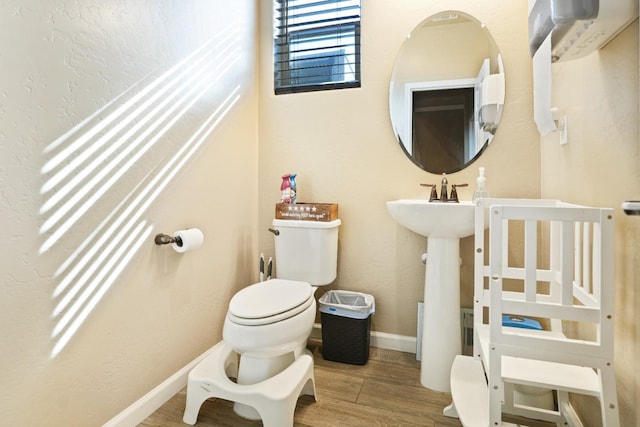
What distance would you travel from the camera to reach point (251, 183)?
86.3 inches

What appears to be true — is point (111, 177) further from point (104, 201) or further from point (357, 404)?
point (357, 404)

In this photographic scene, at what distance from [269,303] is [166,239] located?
0.52m

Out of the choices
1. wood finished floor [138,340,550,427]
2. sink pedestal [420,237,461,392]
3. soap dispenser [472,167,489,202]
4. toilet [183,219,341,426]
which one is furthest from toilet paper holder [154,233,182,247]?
soap dispenser [472,167,489,202]

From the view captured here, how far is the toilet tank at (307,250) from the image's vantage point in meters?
1.89

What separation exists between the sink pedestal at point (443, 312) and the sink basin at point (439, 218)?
0.19 feet

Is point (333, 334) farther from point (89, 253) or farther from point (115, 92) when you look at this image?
point (115, 92)

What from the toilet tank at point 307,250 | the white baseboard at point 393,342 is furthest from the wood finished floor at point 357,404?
the toilet tank at point 307,250

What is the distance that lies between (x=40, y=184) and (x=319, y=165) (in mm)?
1406

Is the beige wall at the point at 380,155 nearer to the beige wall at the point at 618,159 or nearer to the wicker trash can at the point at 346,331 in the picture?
the wicker trash can at the point at 346,331

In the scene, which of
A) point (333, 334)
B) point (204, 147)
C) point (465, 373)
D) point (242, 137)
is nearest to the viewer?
point (465, 373)

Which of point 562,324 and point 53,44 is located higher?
point 53,44

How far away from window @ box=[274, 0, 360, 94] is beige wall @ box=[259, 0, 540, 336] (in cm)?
7

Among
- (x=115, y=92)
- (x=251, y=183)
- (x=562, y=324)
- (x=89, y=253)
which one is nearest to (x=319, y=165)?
(x=251, y=183)

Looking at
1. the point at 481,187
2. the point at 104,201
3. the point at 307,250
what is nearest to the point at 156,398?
the point at 104,201
